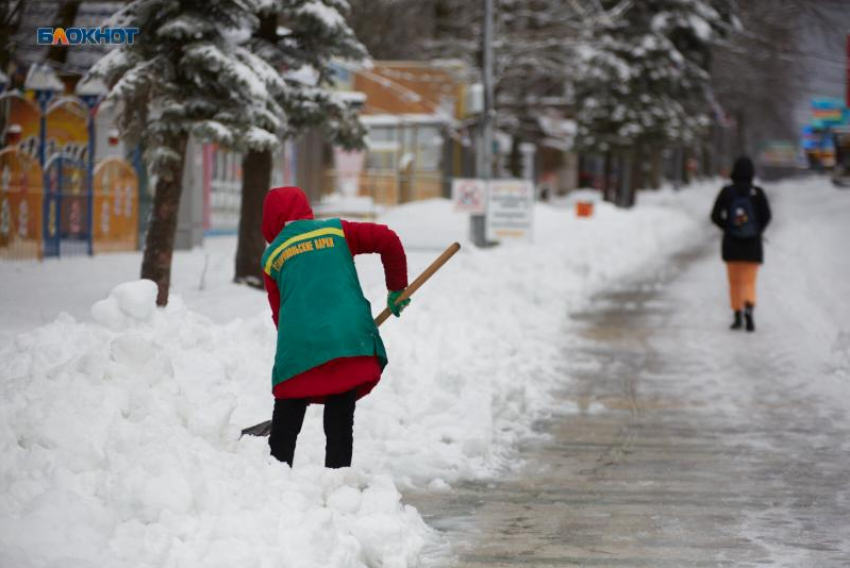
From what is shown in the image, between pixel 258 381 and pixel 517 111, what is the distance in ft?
129

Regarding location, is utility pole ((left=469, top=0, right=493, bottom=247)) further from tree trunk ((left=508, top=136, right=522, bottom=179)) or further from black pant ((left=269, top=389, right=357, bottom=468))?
tree trunk ((left=508, top=136, right=522, bottom=179))

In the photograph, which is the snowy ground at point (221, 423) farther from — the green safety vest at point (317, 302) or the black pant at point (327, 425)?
the green safety vest at point (317, 302)

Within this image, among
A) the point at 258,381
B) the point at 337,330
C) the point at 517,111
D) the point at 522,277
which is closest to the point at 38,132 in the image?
the point at 522,277

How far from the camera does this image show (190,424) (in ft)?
19.6

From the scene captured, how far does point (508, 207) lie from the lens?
24.6m

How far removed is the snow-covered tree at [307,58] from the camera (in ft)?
49.6

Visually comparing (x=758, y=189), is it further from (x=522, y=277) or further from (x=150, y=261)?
(x=150, y=261)

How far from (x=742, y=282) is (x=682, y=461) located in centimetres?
763

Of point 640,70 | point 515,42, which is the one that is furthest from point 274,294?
point 640,70

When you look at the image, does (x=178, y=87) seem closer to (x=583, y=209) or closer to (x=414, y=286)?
(x=414, y=286)

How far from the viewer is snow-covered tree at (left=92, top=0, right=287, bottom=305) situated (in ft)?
42.7

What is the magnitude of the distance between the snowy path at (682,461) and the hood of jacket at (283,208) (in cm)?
172

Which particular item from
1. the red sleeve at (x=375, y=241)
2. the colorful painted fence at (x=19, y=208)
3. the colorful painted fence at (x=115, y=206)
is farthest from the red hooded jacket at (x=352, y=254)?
the colorful painted fence at (x=115, y=206)
